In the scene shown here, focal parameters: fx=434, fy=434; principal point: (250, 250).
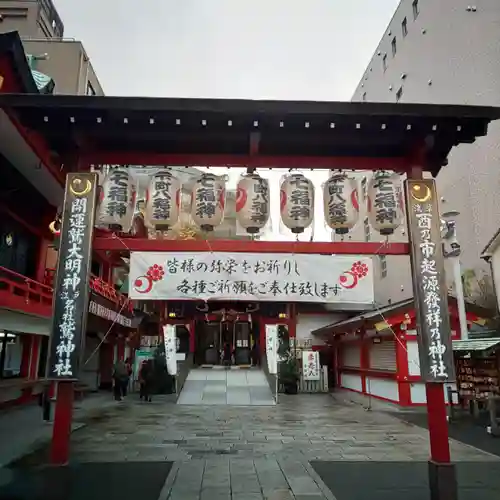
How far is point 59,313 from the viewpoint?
6098 mm

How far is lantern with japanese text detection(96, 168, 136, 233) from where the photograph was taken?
6828mm

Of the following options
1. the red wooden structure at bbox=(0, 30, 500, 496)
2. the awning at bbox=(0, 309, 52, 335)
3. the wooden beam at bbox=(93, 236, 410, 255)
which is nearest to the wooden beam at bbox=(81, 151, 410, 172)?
the red wooden structure at bbox=(0, 30, 500, 496)

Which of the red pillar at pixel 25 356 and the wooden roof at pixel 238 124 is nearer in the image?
the wooden roof at pixel 238 124

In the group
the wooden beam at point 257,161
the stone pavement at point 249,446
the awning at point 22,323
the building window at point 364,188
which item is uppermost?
the wooden beam at point 257,161

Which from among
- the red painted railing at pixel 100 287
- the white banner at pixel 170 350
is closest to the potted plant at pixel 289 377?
the white banner at pixel 170 350

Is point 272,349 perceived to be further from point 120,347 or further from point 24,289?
point 120,347

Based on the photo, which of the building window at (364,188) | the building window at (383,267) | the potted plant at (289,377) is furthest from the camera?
the building window at (383,267)

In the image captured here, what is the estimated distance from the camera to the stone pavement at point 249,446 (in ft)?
22.9

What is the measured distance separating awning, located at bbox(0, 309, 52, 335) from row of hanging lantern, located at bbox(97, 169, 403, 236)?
6.46 meters

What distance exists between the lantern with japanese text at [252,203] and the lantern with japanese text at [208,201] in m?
0.30

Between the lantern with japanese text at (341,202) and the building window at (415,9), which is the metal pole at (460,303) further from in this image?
the building window at (415,9)

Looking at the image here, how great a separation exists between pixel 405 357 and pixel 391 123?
1243 centimetres

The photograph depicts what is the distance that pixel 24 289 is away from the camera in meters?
13.3

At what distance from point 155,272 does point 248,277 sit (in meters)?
1.46
